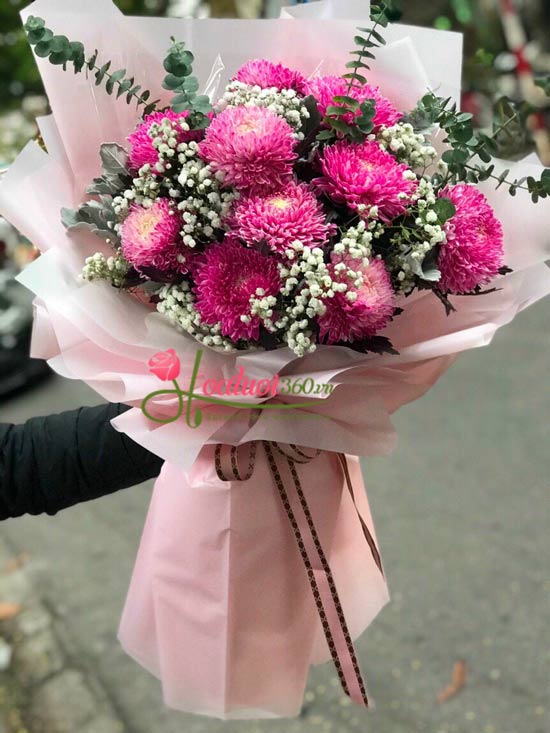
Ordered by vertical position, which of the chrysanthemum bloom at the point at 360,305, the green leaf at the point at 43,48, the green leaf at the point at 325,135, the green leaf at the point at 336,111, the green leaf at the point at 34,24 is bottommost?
the chrysanthemum bloom at the point at 360,305

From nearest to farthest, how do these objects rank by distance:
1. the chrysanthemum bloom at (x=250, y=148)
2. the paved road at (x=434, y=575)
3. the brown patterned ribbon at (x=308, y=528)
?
the chrysanthemum bloom at (x=250, y=148) < the brown patterned ribbon at (x=308, y=528) < the paved road at (x=434, y=575)

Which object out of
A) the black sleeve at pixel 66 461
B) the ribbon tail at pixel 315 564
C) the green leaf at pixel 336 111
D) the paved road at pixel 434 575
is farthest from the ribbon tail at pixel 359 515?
the paved road at pixel 434 575

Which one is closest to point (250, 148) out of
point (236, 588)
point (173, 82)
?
point (173, 82)

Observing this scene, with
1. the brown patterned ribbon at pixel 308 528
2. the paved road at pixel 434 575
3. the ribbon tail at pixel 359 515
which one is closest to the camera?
the brown patterned ribbon at pixel 308 528

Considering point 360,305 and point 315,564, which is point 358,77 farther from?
point 315,564

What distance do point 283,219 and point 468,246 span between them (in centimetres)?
27

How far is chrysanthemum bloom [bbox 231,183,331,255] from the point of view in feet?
3.00

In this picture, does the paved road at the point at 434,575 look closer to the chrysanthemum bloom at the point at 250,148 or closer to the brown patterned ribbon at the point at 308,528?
the brown patterned ribbon at the point at 308,528

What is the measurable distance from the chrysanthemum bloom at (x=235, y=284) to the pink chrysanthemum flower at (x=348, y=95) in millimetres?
236

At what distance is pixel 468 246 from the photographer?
0.99 m

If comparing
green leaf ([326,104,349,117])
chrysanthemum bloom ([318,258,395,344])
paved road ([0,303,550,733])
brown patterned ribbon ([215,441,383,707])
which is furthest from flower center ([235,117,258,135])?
paved road ([0,303,550,733])

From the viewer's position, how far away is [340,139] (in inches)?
38.9

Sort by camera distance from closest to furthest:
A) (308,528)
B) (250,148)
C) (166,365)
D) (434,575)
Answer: (250,148) → (166,365) → (308,528) → (434,575)

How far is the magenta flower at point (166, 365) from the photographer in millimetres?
1029
